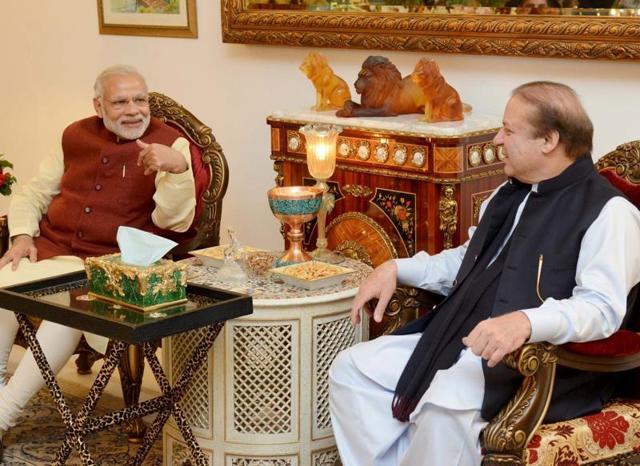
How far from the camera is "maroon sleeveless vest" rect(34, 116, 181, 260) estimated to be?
16.9 feet

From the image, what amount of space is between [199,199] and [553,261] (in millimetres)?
2037

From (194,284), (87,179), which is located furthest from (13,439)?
(194,284)

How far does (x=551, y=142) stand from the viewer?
367 cm

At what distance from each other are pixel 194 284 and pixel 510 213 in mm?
1119

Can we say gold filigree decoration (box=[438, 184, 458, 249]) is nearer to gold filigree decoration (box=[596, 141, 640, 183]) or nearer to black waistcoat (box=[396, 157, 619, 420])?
gold filigree decoration (box=[596, 141, 640, 183])

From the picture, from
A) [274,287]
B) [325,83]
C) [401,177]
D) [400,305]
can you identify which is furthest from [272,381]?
[325,83]

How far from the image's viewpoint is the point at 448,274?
161 inches

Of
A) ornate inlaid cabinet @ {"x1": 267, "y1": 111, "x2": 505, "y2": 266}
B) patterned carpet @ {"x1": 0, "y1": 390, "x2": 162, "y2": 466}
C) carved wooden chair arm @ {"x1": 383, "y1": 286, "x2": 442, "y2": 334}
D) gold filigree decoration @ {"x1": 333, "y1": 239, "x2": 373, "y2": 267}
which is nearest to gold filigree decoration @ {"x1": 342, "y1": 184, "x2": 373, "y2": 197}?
ornate inlaid cabinet @ {"x1": 267, "y1": 111, "x2": 505, "y2": 266}

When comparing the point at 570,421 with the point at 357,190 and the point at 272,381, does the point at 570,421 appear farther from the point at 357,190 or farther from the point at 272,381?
the point at 357,190

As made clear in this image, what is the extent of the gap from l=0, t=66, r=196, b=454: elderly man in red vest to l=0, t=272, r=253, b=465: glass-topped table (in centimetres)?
64

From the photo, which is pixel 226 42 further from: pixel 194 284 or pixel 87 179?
pixel 194 284

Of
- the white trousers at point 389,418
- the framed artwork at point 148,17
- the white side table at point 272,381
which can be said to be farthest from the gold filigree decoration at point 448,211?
the framed artwork at point 148,17

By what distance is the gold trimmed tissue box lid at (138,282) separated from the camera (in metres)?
3.93

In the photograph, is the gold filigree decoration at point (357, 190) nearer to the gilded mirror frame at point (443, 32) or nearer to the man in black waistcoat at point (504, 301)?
the gilded mirror frame at point (443, 32)
